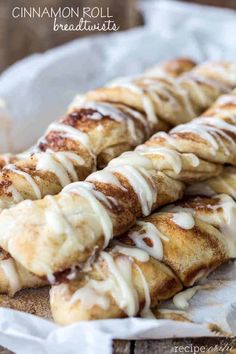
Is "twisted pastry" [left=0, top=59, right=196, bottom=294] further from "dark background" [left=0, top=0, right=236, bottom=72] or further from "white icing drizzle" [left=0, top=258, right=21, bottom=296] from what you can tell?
"dark background" [left=0, top=0, right=236, bottom=72]

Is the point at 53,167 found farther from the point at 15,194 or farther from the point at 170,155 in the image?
the point at 170,155

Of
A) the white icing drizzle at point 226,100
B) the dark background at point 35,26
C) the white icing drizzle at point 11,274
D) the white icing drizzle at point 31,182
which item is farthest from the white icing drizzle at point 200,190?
the dark background at point 35,26

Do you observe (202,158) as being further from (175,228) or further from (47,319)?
(47,319)

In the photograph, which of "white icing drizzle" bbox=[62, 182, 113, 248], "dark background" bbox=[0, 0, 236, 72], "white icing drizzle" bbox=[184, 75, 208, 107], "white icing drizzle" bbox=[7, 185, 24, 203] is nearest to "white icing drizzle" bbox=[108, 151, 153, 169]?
"white icing drizzle" bbox=[62, 182, 113, 248]

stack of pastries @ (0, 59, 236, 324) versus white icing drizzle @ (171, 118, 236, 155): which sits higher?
Result: white icing drizzle @ (171, 118, 236, 155)

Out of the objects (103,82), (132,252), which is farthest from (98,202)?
(103,82)

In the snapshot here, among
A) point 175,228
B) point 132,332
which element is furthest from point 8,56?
point 132,332
